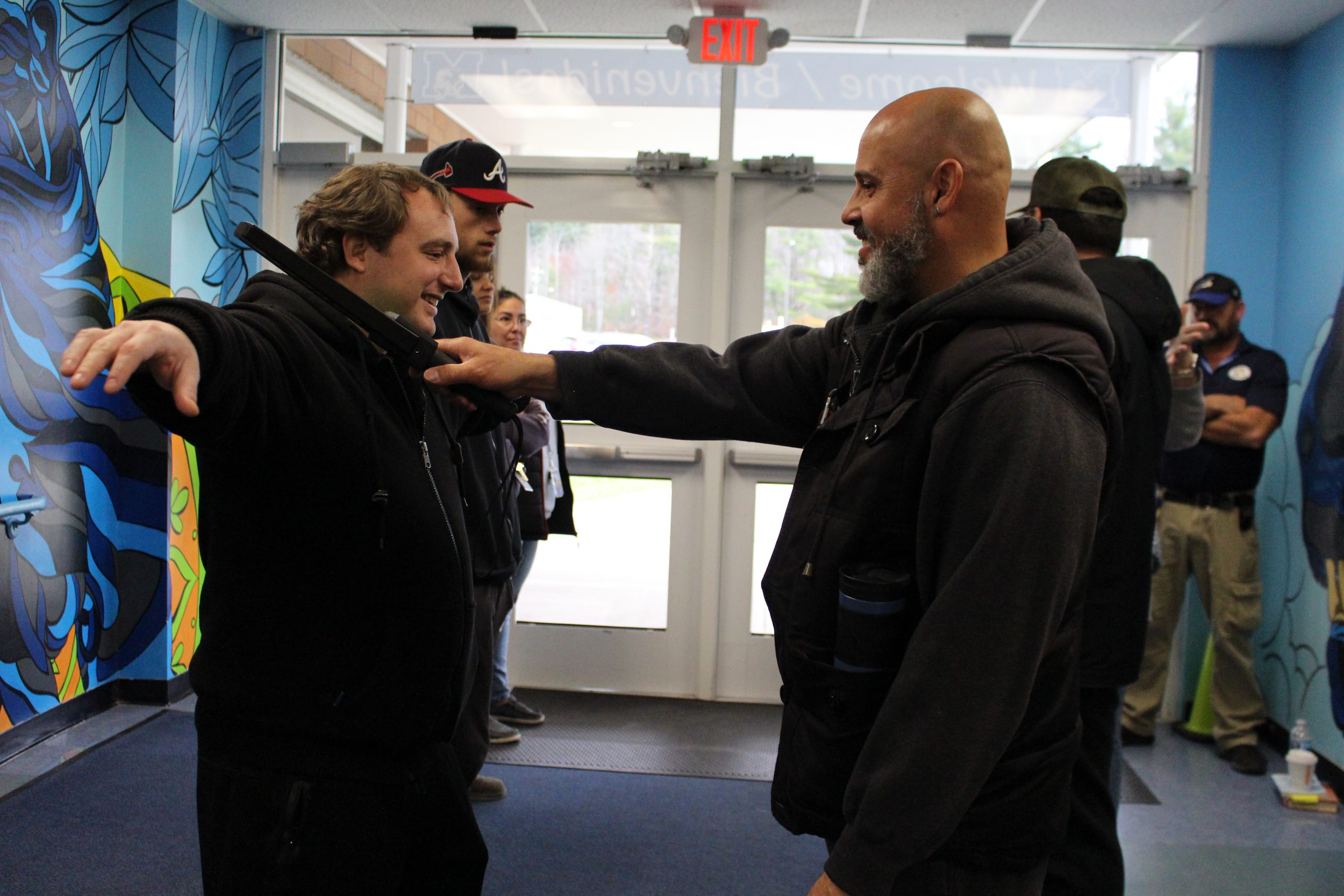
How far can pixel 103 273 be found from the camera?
140 inches

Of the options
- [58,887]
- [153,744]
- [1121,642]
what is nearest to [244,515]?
[1121,642]

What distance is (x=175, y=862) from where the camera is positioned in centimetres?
258

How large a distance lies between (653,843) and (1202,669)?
2.38 meters

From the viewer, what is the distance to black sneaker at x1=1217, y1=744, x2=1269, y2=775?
11.5 feet

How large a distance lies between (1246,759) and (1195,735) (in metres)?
0.30

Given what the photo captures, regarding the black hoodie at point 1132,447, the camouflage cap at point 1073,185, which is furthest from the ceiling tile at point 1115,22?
the black hoodie at point 1132,447

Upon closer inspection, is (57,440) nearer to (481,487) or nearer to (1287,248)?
(481,487)

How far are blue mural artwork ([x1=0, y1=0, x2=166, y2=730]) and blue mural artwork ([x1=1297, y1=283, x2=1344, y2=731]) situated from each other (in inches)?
164

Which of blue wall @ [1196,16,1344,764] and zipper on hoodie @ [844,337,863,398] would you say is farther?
blue wall @ [1196,16,1344,764]

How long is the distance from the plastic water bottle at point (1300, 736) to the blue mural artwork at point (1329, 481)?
118 millimetres

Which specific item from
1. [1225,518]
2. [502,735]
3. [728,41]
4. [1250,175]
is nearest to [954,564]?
[502,735]

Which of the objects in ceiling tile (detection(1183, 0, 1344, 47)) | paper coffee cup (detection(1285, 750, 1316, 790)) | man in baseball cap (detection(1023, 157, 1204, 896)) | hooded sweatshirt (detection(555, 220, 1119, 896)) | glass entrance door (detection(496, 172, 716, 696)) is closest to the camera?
hooded sweatshirt (detection(555, 220, 1119, 896))

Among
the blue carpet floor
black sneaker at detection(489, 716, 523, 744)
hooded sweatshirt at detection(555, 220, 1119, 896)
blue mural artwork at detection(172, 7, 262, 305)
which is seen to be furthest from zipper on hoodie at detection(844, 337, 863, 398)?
blue mural artwork at detection(172, 7, 262, 305)

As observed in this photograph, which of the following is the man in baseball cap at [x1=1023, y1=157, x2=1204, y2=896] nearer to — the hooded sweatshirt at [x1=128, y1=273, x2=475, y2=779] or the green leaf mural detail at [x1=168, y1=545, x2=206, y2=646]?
the hooded sweatshirt at [x1=128, y1=273, x2=475, y2=779]
